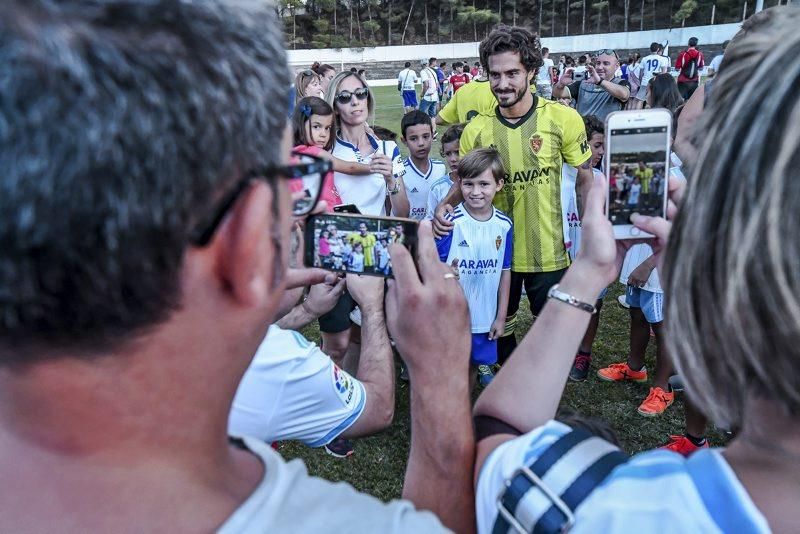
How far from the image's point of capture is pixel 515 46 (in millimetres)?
4051

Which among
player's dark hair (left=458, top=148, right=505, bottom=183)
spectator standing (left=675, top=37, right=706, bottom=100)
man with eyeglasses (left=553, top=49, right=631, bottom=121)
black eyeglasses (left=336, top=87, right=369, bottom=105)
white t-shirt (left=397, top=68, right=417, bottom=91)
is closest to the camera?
player's dark hair (left=458, top=148, right=505, bottom=183)

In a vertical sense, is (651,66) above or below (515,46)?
above

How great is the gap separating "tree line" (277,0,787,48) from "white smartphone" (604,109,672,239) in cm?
5408

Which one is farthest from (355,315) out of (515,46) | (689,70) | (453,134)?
(689,70)

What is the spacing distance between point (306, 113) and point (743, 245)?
4042 millimetres

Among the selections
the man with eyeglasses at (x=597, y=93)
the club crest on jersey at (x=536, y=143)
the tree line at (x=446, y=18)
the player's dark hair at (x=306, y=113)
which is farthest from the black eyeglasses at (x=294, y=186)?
the tree line at (x=446, y=18)

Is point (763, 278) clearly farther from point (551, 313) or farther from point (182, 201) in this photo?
point (182, 201)

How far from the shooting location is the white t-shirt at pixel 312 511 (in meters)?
0.78

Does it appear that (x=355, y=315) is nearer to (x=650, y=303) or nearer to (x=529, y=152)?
(x=529, y=152)

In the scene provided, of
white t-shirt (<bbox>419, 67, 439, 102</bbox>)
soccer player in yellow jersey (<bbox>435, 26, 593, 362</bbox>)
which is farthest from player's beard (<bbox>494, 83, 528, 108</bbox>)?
white t-shirt (<bbox>419, 67, 439, 102</bbox>)

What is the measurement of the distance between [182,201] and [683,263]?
0.71 metres

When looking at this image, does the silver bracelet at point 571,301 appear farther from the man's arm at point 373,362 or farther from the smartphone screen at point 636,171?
the man's arm at point 373,362

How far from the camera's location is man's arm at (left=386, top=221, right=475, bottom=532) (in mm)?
1149

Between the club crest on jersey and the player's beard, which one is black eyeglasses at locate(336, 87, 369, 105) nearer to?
the player's beard
